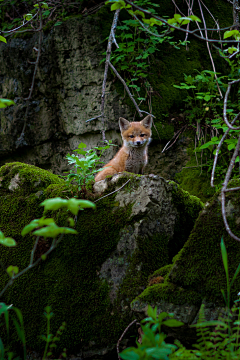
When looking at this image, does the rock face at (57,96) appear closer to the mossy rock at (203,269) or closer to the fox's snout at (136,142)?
the fox's snout at (136,142)

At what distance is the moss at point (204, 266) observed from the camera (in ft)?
8.04

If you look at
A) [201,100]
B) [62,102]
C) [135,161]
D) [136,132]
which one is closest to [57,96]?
[62,102]

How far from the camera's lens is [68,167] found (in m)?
7.19

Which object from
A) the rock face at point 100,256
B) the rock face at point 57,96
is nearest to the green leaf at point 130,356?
the rock face at point 100,256

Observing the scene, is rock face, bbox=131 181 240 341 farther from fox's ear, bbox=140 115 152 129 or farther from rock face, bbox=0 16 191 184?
rock face, bbox=0 16 191 184

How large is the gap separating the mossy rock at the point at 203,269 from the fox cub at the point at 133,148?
290cm

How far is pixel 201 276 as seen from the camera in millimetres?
2516

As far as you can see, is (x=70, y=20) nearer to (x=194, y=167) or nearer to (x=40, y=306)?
(x=194, y=167)

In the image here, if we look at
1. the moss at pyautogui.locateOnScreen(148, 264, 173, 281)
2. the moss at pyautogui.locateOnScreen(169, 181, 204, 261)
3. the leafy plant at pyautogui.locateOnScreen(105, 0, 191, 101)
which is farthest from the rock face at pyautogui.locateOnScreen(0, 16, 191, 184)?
the moss at pyautogui.locateOnScreen(148, 264, 173, 281)

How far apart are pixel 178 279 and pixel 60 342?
4.07 feet

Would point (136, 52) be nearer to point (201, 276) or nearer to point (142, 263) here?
point (142, 263)

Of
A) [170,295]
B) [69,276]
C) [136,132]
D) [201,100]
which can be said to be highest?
[201,100]

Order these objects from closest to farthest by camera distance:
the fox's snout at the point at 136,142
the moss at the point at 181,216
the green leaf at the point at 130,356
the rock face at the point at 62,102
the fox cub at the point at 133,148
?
1. the green leaf at the point at 130,356
2. the moss at the point at 181,216
3. the fox cub at the point at 133,148
4. the fox's snout at the point at 136,142
5. the rock face at the point at 62,102

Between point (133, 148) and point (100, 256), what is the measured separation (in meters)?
3.08
